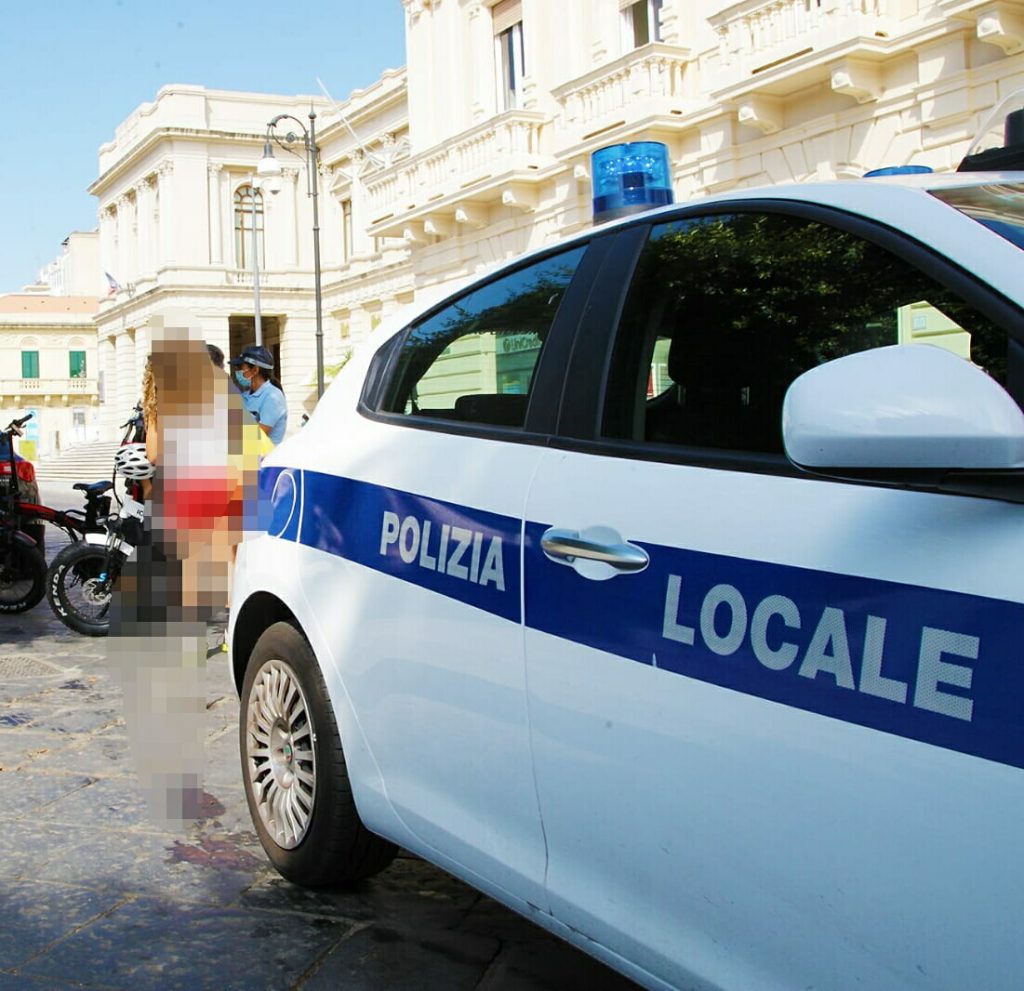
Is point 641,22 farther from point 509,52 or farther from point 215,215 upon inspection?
point 215,215

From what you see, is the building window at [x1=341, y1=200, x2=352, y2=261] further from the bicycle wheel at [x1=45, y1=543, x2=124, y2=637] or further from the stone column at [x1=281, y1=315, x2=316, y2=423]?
the bicycle wheel at [x1=45, y1=543, x2=124, y2=637]

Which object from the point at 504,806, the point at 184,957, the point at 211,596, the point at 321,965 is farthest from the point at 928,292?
the point at 211,596

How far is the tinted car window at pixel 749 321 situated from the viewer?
5.60 ft

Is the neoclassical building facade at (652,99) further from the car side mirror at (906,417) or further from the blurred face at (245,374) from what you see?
the blurred face at (245,374)

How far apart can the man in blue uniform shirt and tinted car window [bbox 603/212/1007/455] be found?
5709 mm

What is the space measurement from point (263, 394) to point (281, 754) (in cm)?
493

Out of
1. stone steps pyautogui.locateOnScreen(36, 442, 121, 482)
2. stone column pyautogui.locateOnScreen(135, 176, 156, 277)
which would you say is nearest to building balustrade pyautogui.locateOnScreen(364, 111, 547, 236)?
stone steps pyautogui.locateOnScreen(36, 442, 121, 482)

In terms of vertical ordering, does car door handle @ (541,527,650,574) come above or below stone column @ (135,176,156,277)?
below

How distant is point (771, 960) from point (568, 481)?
808mm

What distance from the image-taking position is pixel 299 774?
290 centimetres

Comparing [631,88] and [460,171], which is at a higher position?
[631,88]

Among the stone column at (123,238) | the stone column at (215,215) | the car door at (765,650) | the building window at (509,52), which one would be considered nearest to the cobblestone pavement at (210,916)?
the car door at (765,650)

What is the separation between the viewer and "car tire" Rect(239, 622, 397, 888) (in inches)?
108

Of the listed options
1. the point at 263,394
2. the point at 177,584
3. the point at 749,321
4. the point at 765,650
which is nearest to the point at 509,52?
the point at 263,394
